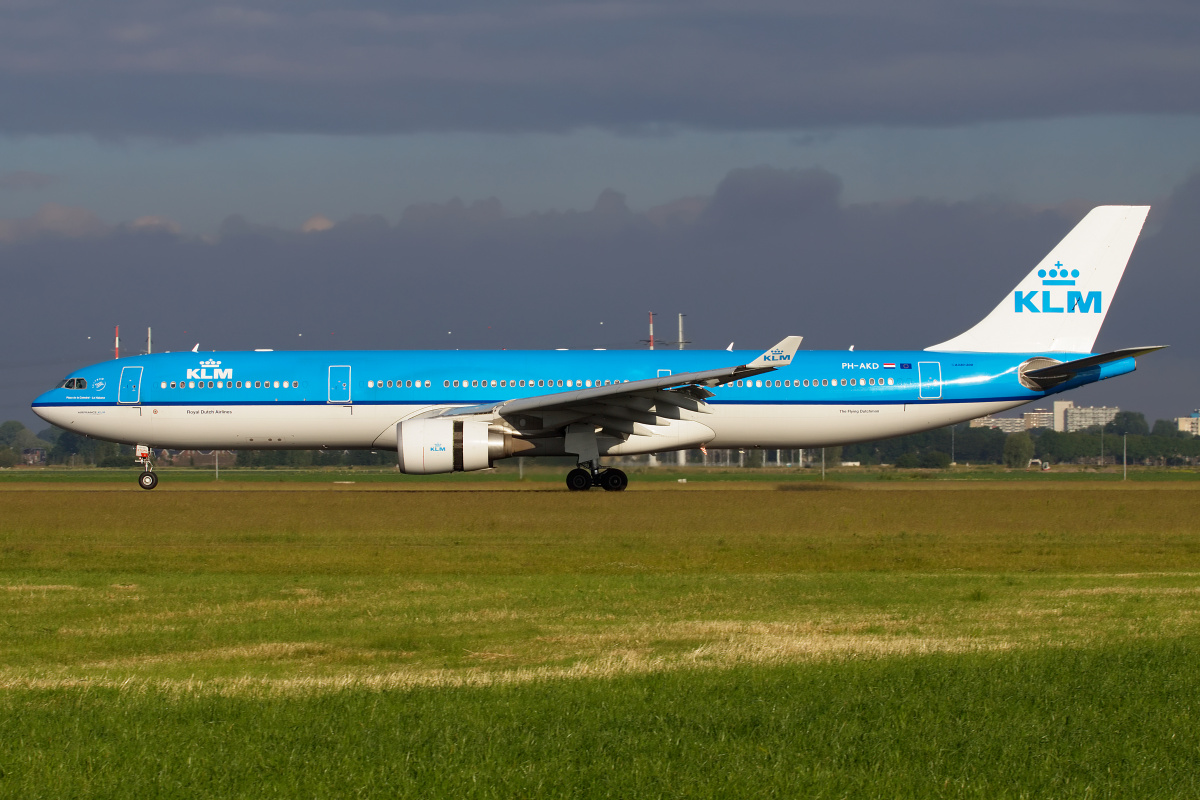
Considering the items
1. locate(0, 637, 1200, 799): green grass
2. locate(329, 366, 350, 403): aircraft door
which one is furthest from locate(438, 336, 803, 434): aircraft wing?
locate(0, 637, 1200, 799): green grass

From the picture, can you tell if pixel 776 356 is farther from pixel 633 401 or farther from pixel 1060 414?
pixel 1060 414

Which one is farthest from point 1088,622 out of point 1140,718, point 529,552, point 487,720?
point 529,552

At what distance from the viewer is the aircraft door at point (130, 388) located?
28516 mm

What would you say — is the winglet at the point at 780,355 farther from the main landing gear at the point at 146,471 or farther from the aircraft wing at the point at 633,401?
the main landing gear at the point at 146,471

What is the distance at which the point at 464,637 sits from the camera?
332 inches

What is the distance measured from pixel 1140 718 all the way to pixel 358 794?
3.82 metres

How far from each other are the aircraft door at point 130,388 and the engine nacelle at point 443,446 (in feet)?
25.9

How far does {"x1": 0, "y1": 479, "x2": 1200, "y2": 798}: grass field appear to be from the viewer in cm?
513

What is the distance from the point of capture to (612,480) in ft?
88.7

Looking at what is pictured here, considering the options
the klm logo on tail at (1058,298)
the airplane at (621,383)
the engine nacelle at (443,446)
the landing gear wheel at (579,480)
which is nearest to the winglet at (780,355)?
the airplane at (621,383)

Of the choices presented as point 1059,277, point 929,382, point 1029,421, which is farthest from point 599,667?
point 1029,421

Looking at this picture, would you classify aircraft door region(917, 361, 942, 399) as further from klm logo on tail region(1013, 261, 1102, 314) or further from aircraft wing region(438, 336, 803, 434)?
aircraft wing region(438, 336, 803, 434)

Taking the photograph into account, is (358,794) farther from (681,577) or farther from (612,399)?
(612,399)

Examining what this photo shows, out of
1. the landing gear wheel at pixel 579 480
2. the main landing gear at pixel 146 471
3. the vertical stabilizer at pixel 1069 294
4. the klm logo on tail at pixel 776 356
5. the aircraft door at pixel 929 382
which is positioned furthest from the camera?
the main landing gear at pixel 146 471
